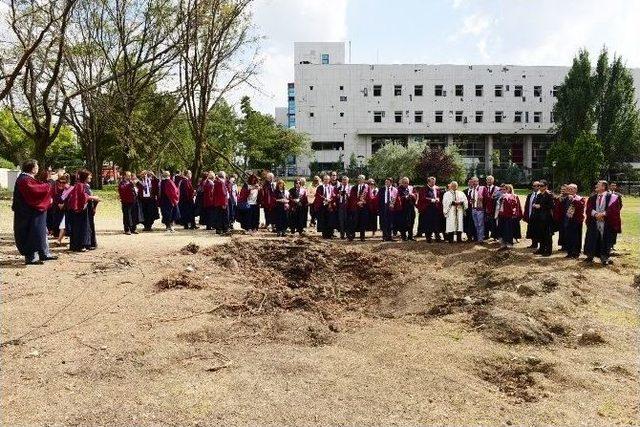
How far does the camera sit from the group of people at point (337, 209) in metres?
11.5

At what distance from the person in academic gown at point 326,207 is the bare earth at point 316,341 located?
3965 mm

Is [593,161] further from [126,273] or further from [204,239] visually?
[126,273]

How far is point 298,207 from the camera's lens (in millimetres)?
16781

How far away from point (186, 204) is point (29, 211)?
7367mm

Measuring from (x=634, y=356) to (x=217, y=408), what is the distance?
4832 mm

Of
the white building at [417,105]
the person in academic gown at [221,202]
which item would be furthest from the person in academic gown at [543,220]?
the white building at [417,105]

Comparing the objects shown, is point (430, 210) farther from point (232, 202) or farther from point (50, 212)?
point (50, 212)

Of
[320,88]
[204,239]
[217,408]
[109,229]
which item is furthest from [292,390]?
[320,88]

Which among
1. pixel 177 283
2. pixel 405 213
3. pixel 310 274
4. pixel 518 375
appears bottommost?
pixel 518 375

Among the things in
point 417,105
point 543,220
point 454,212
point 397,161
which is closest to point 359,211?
point 454,212

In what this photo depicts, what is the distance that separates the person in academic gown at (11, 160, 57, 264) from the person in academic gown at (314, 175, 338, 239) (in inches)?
292

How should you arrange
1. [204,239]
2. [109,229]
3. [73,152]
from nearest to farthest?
1. [204,239]
2. [109,229]
3. [73,152]

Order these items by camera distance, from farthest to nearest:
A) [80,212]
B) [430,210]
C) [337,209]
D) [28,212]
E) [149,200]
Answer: [149,200]
[337,209]
[430,210]
[80,212]
[28,212]

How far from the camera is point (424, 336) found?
7.44 meters
